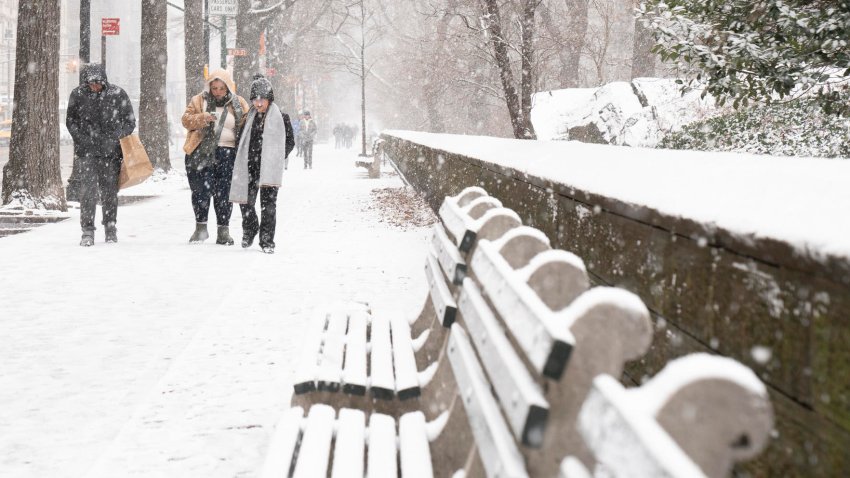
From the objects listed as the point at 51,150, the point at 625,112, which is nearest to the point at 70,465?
the point at 51,150

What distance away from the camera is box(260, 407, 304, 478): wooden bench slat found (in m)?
2.21

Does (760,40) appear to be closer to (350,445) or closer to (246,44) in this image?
(350,445)

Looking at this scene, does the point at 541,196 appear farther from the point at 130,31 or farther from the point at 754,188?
the point at 130,31

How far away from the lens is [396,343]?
A: 3525mm

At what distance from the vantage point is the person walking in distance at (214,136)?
9.22 metres

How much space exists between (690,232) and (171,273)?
6416mm

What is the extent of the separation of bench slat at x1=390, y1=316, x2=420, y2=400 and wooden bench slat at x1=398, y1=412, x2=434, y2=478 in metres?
0.16

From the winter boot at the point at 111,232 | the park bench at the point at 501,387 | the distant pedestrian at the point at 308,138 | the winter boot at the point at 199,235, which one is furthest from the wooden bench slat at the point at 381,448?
the distant pedestrian at the point at 308,138

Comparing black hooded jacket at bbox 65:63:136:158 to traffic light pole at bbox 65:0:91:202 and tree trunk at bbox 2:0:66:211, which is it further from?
traffic light pole at bbox 65:0:91:202

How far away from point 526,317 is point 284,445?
1025 mm

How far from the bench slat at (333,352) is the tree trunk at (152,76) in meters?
16.1

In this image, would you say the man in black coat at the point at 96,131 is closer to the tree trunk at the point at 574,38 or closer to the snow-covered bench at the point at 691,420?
the snow-covered bench at the point at 691,420

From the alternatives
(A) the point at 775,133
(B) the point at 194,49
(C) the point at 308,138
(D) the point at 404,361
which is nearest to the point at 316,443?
(D) the point at 404,361

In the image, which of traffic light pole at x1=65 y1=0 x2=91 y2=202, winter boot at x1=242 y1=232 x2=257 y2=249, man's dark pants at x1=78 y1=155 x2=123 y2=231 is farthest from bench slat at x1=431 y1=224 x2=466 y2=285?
traffic light pole at x1=65 y1=0 x2=91 y2=202
